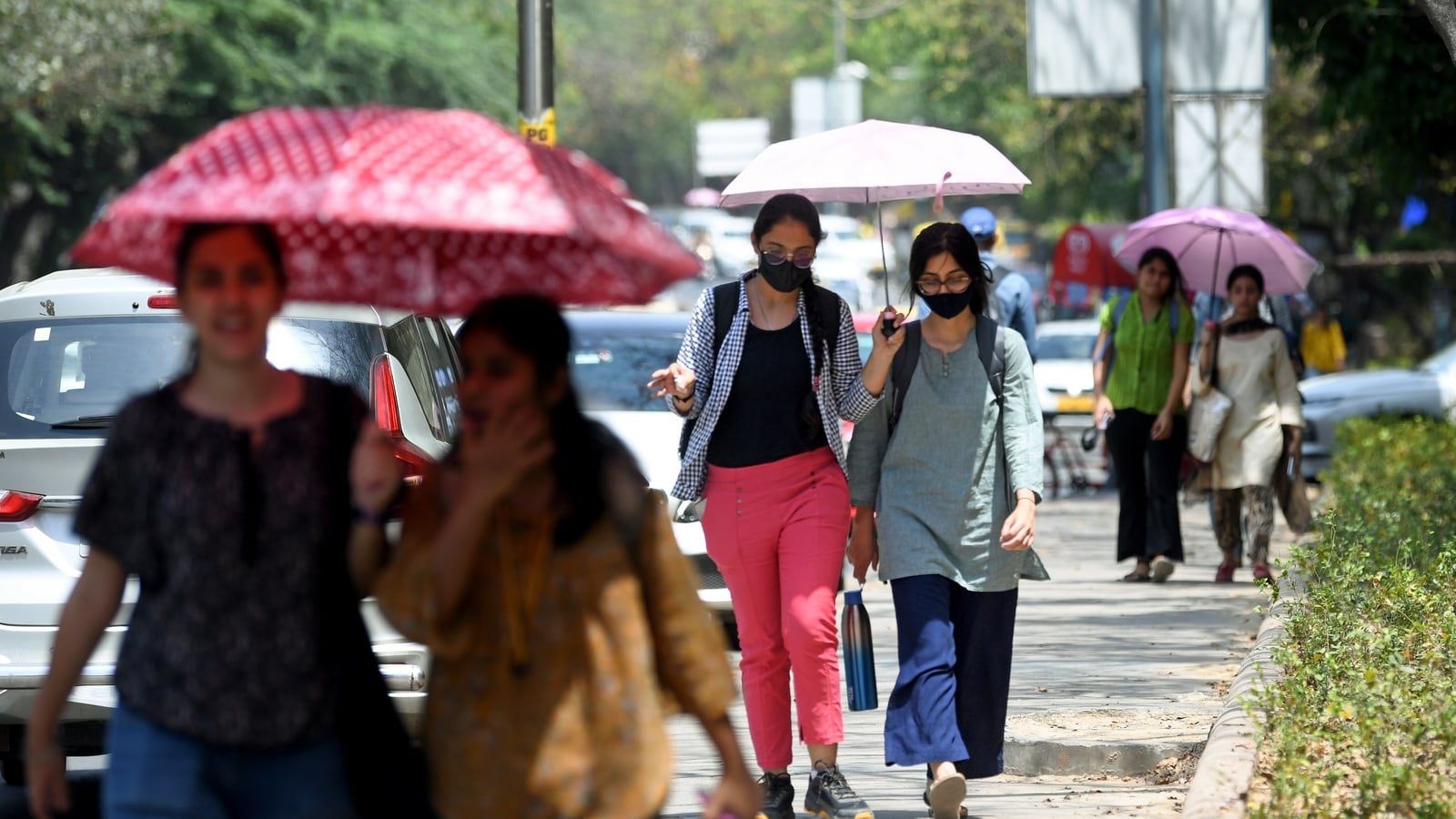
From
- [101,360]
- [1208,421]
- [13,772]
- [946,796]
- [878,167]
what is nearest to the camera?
[946,796]

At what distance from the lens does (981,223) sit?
11.0m

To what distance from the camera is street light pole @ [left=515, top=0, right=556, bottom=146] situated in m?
12.8

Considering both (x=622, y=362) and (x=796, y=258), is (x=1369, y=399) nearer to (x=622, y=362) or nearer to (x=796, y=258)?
(x=622, y=362)

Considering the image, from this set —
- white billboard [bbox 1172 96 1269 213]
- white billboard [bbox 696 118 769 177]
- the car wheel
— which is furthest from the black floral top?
white billboard [bbox 696 118 769 177]

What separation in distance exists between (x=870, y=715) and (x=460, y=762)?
530 centimetres

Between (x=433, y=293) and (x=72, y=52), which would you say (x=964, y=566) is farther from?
(x=72, y=52)

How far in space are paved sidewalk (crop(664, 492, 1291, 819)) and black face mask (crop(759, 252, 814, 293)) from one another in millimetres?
1616

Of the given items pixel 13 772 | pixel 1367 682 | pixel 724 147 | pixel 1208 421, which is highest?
pixel 724 147

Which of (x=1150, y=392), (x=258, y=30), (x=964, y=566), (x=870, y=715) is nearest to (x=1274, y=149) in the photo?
(x=258, y=30)

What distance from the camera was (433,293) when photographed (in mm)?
3389

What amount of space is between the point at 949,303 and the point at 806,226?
0.46 meters

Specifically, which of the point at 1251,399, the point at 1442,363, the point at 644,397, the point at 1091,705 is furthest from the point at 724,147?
the point at 1091,705

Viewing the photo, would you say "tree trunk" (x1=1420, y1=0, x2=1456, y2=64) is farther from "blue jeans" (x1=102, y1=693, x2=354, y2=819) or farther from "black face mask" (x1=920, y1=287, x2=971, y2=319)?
"blue jeans" (x1=102, y1=693, x2=354, y2=819)

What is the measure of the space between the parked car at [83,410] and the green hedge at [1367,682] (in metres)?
2.49
